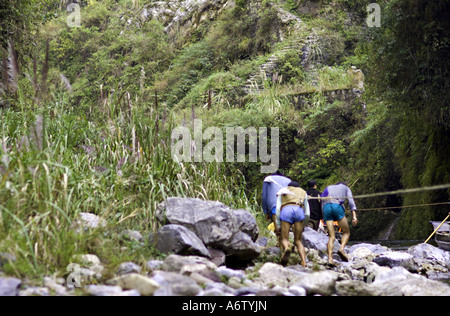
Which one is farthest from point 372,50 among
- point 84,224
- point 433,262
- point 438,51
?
point 84,224

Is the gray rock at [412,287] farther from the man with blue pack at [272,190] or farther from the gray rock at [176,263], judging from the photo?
the man with blue pack at [272,190]

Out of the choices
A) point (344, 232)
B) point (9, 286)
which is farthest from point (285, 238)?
point (9, 286)

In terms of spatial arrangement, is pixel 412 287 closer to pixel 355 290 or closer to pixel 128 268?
pixel 355 290

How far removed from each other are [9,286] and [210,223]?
95.0 inches

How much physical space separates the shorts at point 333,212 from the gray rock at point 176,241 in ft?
8.32

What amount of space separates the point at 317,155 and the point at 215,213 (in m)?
9.80

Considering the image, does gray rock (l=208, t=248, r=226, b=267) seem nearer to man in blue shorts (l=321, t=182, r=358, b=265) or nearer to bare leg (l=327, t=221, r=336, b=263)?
bare leg (l=327, t=221, r=336, b=263)

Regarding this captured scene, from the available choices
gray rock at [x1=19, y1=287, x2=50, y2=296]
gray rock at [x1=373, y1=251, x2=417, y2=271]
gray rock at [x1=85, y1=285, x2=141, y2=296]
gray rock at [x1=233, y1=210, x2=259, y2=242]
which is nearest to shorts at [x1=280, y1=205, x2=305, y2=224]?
gray rock at [x1=233, y1=210, x2=259, y2=242]

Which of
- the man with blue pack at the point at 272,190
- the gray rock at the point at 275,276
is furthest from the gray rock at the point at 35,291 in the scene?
the man with blue pack at the point at 272,190

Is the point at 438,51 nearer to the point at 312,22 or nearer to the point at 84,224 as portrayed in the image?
the point at 84,224

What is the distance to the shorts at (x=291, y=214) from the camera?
557 centimetres

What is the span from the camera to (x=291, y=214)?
18.3ft

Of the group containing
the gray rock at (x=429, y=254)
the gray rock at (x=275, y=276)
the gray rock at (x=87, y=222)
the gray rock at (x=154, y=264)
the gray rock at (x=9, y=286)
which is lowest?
the gray rock at (x=429, y=254)

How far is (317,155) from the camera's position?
47.4 feet
